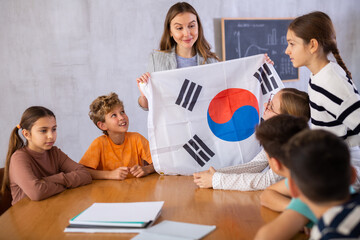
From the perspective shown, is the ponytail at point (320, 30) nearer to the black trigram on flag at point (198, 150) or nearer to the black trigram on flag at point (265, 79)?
the black trigram on flag at point (265, 79)

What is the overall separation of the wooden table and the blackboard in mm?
2454

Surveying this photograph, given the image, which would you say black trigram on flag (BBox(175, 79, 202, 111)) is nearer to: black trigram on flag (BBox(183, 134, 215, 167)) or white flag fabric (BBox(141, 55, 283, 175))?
white flag fabric (BBox(141, 55, 283, 175))

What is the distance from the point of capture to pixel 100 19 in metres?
3.75

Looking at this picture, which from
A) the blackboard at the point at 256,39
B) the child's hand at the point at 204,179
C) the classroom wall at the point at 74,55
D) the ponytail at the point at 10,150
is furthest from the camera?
the blackboard at the point at 256,39

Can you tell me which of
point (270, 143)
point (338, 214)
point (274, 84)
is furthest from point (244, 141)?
point (338, 214)

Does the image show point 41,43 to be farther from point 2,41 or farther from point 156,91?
point 156,91

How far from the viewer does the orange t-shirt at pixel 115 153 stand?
222cm

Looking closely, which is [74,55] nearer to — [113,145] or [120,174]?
[113,145]

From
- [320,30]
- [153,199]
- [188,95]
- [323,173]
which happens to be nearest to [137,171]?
[153,199]

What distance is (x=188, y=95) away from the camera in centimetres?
219

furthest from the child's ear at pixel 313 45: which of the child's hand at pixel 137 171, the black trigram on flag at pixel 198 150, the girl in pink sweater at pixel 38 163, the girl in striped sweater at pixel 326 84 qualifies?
the girl in pink sweater at pixel 38 163

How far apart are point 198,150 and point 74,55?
2130 millimetres

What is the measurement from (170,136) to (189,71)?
0.41 meters

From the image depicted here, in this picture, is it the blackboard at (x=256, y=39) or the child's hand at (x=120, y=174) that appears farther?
the blackboard at (x=256, y=39)
